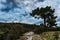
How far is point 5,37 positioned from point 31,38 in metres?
2.98

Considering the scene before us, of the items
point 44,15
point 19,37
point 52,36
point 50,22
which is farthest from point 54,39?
point 44,15

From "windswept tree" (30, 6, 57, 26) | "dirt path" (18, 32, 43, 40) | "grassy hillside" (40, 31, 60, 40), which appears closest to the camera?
"dirt path" (18, 32, 43, 40)

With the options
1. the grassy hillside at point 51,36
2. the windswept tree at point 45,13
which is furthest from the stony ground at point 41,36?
the windswept tree at point 45,13

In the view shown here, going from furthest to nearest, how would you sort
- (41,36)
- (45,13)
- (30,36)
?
(45,13), (41,36), (30,36)

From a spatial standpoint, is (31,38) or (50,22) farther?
(50,22)

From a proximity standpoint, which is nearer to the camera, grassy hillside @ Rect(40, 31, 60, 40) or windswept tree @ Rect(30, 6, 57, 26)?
grassy hillside @ Rect(40, 31, 60, 40)

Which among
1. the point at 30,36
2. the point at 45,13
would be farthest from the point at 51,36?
the point at 45,13

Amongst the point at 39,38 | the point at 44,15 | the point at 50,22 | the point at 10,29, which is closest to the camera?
the point at 39,38

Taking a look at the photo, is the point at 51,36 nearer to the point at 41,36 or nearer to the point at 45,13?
the point at 41,36

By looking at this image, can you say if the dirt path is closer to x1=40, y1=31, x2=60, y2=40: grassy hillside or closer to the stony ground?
the stony ground

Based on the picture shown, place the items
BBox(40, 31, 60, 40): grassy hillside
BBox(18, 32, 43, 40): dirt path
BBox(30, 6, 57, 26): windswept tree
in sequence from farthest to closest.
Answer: BBox(30, 6, 57, 26): windswept tree < BBox(40, 31, 60, 40): grassy hillside < BBox(18, 32, 43, 40): dirt path

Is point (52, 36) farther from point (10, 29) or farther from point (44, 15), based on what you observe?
point (44, 15)

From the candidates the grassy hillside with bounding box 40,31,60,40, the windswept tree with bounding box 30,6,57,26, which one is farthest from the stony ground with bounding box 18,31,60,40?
the windswept tree with bounding box 30,6,57,26

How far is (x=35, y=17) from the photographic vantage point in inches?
1431
